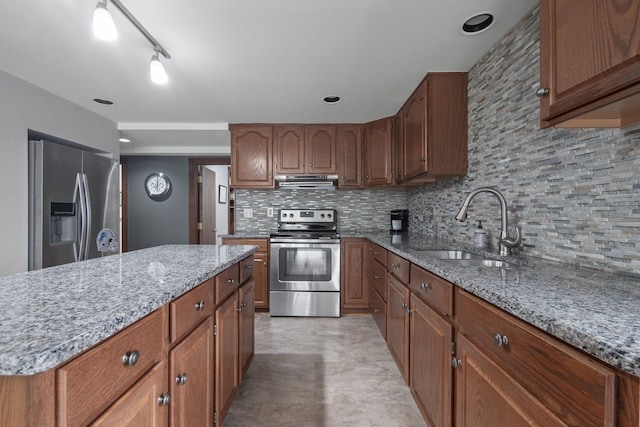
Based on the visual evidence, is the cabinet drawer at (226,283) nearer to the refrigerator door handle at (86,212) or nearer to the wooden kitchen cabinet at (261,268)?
the wooden kitchen cabinet at (261,268)

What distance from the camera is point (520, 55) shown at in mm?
1602

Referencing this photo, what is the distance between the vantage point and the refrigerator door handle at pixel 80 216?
8.88 feet

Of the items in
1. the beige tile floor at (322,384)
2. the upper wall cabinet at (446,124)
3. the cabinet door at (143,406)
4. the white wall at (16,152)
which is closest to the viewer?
the cabinet door at (143,406)

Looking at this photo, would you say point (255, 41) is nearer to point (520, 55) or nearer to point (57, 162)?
point (520, 55)

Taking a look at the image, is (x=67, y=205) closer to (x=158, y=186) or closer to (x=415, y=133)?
(x=158, y=186)

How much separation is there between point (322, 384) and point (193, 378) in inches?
43.3

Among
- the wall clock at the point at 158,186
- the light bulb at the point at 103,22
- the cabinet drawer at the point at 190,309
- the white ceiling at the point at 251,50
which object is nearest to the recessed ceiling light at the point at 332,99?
the white ceiling at the point at 251,50

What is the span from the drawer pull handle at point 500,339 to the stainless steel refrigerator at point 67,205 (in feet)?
7.97

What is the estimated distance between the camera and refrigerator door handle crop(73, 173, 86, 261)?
2.71 meters

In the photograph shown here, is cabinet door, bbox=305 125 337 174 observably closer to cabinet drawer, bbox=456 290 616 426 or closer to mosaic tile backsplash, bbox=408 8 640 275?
mosaic tile backsplash, bbox=408 8 640 275

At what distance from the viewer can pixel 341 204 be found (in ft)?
12.6

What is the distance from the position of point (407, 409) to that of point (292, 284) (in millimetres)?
1734

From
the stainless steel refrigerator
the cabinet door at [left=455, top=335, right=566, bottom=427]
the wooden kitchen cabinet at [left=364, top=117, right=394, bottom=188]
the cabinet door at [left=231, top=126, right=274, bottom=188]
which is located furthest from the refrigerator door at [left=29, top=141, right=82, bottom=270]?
the cabinet door at [left=455, top=335, right=566, bottom=427]

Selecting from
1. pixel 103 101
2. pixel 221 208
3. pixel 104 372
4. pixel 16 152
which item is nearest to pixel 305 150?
pixel 103 101
